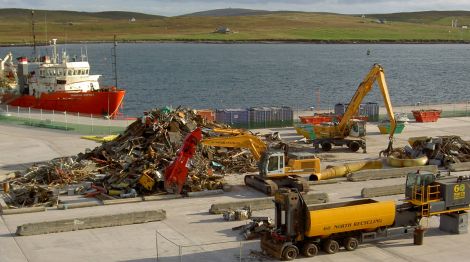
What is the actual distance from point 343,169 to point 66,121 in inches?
1084

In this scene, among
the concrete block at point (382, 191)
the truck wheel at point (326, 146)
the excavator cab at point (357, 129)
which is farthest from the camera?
the excavator cab at point (357, 129)

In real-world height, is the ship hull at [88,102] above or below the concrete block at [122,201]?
above

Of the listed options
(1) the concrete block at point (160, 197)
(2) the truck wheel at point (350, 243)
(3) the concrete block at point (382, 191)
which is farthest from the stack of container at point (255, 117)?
(2) the truck wheel at point (350, 243)

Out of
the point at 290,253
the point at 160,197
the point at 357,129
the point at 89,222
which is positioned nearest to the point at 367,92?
the point at 357,129

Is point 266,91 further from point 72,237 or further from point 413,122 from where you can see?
point 72,237

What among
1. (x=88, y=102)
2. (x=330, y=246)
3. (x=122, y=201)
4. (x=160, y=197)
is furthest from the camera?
(x=88, y=102)

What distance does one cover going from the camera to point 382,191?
31.4 metres

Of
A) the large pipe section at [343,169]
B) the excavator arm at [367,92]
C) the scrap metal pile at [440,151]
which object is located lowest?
the large pipe section at [343,169]

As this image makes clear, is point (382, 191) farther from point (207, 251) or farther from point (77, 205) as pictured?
point (77, 205)

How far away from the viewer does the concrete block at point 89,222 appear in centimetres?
2525

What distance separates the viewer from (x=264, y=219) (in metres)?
24.9

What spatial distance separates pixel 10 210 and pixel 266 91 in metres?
82.1

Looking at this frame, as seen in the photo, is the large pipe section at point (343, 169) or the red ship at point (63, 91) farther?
the red ship at point (63, 91)

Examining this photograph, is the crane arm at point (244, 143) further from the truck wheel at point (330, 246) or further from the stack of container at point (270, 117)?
the stack of container at point (270, 117)
